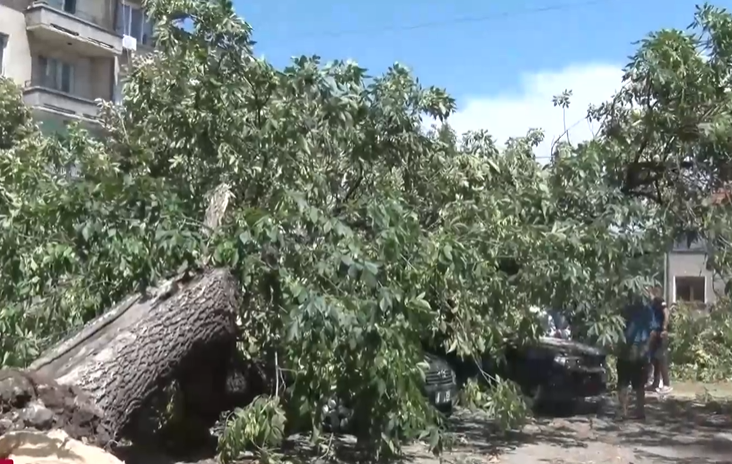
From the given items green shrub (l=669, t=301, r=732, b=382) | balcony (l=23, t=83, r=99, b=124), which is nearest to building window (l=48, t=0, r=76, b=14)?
balcony (l=23, t=83, r=99, b=124)

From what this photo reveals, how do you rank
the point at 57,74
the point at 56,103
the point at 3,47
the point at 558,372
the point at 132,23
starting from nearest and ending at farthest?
the point at 558,372
the point at 56,103
the point at 3,47
the point at 57,74
the point at 132,23

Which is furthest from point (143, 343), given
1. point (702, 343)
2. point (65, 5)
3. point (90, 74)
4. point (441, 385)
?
point (90, 74)

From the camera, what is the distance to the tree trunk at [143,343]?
621cm

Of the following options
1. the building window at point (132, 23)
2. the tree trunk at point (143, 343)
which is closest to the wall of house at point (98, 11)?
the building window at point (132, 23)

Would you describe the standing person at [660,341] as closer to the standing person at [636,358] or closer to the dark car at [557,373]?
the standing person at [636,358]

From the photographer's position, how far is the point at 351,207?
868cm

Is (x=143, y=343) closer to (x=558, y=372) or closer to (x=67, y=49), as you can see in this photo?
(x=558, y=372)

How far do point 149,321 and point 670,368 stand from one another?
12.5 metres

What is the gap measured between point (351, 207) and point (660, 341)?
6933 mm

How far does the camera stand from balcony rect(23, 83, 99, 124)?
86.2 ft

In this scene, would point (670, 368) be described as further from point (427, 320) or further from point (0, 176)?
point (0, 176)

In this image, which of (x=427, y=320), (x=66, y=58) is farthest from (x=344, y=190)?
(x=66, y=58)

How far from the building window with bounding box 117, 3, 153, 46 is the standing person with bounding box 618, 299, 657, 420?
22930mm

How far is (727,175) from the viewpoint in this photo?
10.6m
